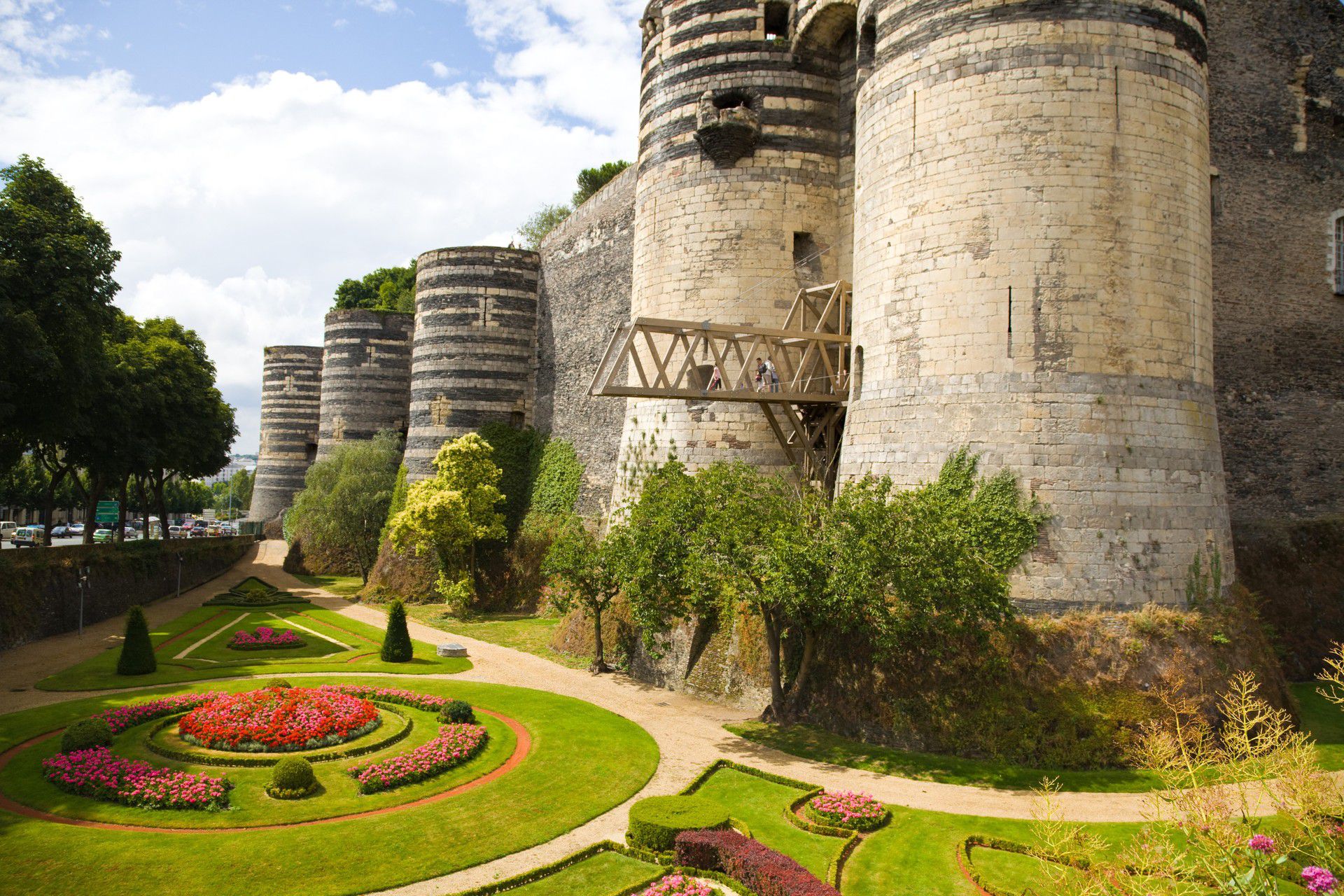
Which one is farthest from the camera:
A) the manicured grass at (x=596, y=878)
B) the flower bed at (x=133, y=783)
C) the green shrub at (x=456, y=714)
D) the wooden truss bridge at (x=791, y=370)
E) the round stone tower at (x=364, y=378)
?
the round stone tower at (x=364, y=378)

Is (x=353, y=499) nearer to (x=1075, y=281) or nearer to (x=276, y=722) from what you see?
(x=276, y=722)

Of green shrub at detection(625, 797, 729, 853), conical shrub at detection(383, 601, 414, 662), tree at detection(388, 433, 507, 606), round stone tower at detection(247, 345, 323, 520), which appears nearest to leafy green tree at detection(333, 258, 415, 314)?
round stone tower at detection(247, 345, 323, 520)

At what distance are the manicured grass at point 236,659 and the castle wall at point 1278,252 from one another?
22.5m

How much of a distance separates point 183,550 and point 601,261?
→ 79.0ft

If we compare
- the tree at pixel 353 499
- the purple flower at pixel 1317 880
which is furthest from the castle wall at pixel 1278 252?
the tree at pixel 353 499

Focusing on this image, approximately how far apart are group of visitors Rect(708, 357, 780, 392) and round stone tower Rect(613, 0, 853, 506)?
158 centimetres

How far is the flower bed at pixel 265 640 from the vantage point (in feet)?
89.8

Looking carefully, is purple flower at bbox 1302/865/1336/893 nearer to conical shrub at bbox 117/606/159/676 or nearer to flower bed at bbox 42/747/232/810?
flower bed at bbox 42/747/232/810

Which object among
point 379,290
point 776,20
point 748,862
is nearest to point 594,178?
point 379,290

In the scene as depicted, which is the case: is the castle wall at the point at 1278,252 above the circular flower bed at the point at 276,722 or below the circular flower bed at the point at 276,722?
above

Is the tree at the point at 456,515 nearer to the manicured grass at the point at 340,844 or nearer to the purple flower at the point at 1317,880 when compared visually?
the manicured grass at the point at 340,844

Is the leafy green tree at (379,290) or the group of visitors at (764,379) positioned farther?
the leafy green tree at (379,290)

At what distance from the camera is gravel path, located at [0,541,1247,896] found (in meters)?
13.7

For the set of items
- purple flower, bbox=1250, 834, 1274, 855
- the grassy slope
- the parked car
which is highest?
the parked car
